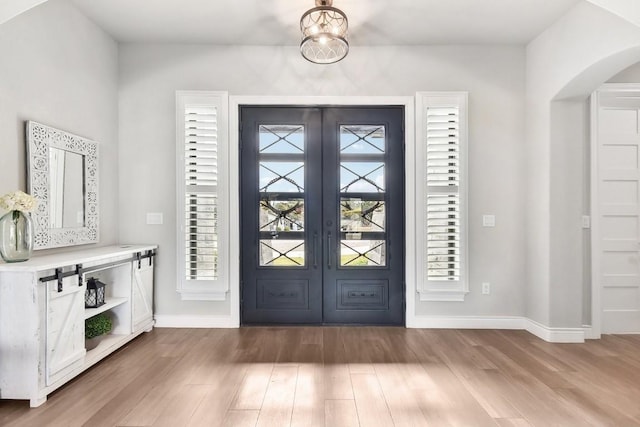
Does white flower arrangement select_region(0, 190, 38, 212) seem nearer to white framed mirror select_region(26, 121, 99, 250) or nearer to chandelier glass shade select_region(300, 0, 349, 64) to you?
white framed mirror select_region(26, 121, 99, 250)

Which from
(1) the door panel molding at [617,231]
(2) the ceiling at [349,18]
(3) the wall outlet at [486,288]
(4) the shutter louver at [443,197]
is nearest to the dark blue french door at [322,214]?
(4) the shutter louver at [443,197]

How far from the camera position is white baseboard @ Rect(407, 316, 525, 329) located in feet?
12.4

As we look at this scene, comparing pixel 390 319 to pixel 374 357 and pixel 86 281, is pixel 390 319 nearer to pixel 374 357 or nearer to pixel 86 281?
pixel 374 357

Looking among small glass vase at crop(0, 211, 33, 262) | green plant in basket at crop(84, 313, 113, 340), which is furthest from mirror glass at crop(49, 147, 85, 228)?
green plant in basket at crop(84, 313, 113, 340)

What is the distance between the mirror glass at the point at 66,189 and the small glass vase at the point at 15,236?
509 millimetres

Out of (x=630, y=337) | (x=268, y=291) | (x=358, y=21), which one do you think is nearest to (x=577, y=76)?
(x=358, y=21)

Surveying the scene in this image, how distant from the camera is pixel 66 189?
10.1 ft

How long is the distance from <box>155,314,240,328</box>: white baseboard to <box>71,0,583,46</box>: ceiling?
9.96 feet

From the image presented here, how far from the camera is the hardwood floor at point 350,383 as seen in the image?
2158mm

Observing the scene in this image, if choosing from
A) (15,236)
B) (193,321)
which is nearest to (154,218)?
(193,321)

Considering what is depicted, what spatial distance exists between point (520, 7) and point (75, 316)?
4571 millimetres

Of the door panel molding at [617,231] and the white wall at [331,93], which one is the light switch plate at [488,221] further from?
the door panel molding at [617,231]

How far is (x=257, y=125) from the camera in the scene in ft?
12.6

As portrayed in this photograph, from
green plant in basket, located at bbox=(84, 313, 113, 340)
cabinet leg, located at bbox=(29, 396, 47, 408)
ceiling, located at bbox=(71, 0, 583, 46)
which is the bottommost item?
cabinet leg, located at bbox=(29, 396, 47, 408)
